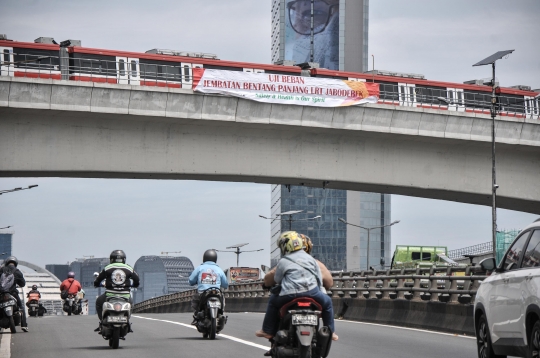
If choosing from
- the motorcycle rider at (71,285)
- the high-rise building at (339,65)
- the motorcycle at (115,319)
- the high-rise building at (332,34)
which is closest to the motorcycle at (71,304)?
the motorcycle rider at (71,285)

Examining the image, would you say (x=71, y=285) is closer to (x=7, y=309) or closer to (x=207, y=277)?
(x=7, y=309)

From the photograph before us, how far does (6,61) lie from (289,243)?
1134 inches

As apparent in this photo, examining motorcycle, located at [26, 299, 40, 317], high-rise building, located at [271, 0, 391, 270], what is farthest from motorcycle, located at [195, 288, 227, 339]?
high-rise building, located at [271, 0, 391, 270]

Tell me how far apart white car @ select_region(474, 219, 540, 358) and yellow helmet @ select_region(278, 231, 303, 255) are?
2286 mm

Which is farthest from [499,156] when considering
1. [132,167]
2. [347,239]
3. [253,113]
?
[347,239]

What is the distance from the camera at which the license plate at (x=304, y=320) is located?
990cm

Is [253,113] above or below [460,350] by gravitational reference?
above

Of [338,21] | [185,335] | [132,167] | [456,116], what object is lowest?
[185,335]

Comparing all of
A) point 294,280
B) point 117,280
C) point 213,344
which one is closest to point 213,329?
point 213,344

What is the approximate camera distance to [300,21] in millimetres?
189625

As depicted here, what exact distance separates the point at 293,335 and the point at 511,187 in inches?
1355

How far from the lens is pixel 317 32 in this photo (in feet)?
618

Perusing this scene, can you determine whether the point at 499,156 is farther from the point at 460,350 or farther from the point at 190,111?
the point at 460,350

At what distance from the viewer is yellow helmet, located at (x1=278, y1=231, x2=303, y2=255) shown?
10.4 metres
